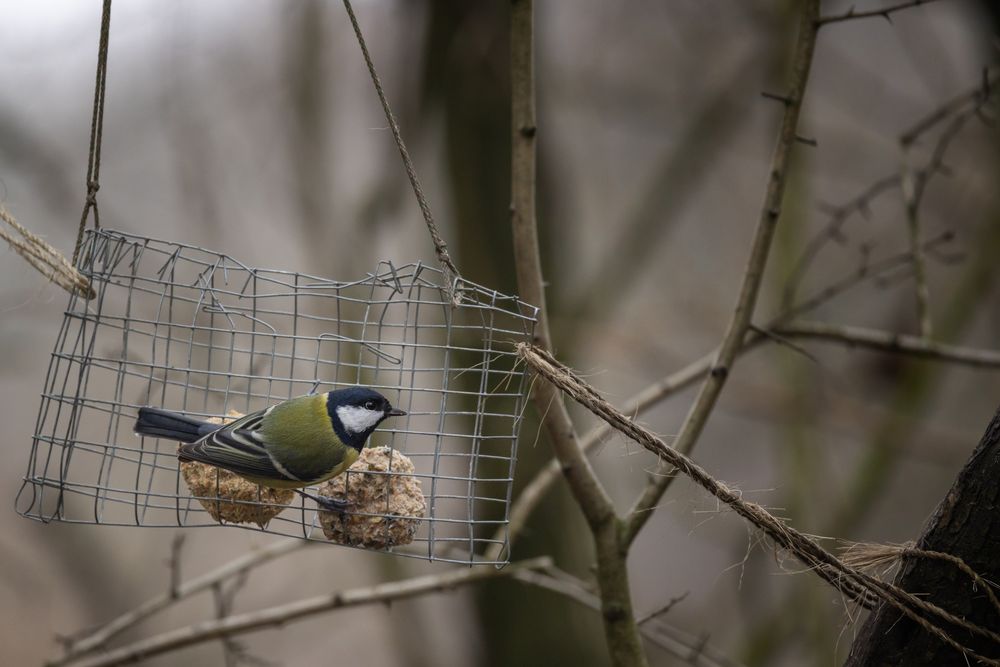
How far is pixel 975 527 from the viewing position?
2053 mm

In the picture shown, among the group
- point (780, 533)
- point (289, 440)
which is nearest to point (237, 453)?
point (289, 440)

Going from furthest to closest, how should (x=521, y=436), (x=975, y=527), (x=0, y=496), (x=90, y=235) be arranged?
(x=0, y=496)
(x=521, y=436)
(x=90, y=235)
(x=975, y=527)

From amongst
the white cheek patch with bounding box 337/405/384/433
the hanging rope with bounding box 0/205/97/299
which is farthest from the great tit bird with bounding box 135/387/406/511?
the hanging rope with bounding box 0/205/97/299

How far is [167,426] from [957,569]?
7.36ft

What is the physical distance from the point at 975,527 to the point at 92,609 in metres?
5.93

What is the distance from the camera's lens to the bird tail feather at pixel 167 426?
2711 mm

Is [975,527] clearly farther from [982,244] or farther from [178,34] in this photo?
[178,34]

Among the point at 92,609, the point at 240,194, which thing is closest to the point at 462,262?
the point at 240,194

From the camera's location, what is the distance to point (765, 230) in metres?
2.92

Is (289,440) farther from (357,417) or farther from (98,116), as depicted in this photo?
(98,116)

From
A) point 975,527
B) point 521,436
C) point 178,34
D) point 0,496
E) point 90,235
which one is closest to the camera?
point 975,527

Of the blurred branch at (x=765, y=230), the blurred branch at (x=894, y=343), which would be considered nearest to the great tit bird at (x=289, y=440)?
the blurred branch at (x=765, y=230)

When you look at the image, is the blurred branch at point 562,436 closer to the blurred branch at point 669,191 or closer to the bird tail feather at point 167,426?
the bird tail feather at point 167,426

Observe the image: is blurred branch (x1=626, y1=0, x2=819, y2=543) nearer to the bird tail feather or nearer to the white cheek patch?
the white cheek patch
